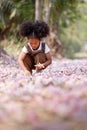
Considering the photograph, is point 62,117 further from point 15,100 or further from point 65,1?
point 65,1

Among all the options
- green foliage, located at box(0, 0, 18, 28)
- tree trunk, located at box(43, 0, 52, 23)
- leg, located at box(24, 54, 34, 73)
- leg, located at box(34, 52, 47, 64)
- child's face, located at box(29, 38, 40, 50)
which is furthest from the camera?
tree trunk, located at box(43, 0, 52, 23)

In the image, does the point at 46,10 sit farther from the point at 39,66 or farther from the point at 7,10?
the point at 39,66

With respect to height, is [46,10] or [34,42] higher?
[34,42]

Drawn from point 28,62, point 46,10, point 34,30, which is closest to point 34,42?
point 34,30

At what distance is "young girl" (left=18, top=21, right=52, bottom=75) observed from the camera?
34.8ft

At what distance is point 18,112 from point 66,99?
1.57ft

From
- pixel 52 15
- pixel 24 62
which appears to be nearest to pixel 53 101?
pixel 24 62

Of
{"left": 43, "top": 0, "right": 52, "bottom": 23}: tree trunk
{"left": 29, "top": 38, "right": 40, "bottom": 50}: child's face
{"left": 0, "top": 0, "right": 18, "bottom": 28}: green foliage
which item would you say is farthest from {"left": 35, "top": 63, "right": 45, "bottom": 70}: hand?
{"left": 43, "top": 0, "right": 52, "bottom": 23}: tree trunk

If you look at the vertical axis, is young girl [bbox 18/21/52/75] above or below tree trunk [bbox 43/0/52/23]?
above

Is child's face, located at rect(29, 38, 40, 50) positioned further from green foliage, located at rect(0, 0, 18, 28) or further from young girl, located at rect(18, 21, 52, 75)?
green foliage, located at rect(0, 0, 18, 28)

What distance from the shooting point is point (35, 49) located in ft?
35.7

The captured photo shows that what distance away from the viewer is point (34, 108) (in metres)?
4.34

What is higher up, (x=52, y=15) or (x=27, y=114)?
(x=27, y=114)

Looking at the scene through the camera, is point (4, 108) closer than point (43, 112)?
No
